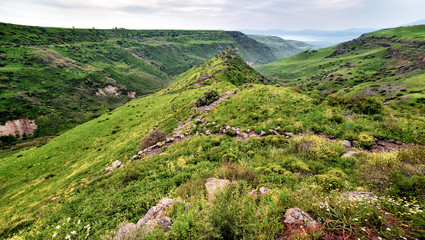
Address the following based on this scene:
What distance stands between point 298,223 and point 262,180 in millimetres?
3092

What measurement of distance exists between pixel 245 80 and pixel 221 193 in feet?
204

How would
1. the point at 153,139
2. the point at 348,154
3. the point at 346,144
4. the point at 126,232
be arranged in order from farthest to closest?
the point at 153,139, the point at 346,144, the point at 348,154, the point at 126,232

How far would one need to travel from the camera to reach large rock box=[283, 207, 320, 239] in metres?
4.61

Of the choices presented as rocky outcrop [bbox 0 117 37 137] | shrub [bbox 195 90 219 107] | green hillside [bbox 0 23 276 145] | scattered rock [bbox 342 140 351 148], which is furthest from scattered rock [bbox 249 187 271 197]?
rocky outcrop [bbox 0 117 37 137]

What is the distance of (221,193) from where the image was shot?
6426mm

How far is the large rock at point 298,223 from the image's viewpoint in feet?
15.1

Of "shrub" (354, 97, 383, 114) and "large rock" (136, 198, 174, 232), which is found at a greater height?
"shrub" (354, 97, 383, 114)

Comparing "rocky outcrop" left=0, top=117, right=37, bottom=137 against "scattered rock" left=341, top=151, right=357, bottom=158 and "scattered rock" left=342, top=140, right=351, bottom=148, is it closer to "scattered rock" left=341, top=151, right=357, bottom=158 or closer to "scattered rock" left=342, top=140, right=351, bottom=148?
"scattered rock" left=341, top=151, right=357, bottom=158

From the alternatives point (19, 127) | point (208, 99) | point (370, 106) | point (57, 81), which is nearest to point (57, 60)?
point (57, 81)

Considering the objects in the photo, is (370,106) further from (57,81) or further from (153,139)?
(57,81)

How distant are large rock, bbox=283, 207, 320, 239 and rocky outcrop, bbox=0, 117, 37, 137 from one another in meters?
113

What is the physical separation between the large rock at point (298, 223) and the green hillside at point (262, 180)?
132 mm

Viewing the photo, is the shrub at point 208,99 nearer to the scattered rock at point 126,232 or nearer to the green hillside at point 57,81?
the scattered rock at point 126,232

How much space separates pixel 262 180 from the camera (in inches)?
316
